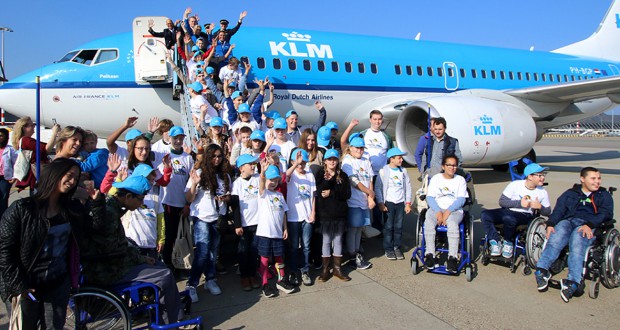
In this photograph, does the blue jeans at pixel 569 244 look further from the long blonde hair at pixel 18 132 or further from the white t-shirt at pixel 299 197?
the long blonde hair at pixel 18 132

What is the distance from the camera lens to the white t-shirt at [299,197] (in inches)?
177

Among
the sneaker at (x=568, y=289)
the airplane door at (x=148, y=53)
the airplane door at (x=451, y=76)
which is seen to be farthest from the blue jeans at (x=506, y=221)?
the airplane door at (x=451, y=76)

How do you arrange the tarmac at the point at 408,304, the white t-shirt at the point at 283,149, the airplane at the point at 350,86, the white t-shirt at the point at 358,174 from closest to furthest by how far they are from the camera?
the tarmac at the point at 408,304 < the white t-shirt at the point at 358,174 < the white t-shirt at the point at 283,149 < the airplane at the point at 350,86

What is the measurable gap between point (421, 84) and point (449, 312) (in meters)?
9.64

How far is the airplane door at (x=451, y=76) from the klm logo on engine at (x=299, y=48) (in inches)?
160

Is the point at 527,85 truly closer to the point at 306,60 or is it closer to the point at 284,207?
the point at 306,60

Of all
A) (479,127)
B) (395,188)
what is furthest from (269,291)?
(479,127)

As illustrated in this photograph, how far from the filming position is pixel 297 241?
14.6 feet

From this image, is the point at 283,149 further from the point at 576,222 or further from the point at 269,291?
the point at 576,222

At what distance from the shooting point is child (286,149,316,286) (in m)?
4.46

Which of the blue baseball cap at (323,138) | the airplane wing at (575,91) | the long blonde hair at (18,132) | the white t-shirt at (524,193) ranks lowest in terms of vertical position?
the white t-shirt at (524,193)

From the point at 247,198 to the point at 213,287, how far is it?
2.96ft

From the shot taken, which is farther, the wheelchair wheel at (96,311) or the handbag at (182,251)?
the handbag at (182,251)

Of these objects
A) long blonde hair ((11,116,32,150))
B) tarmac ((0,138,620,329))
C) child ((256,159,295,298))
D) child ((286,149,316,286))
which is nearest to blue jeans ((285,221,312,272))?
child ((286,149,316,286))
